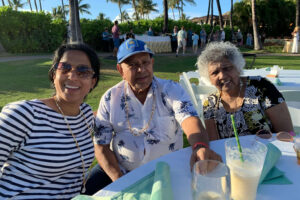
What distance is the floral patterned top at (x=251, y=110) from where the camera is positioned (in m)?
2.03

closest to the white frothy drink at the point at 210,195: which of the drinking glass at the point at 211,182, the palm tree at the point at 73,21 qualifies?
the drinking glass at the point at 211,182

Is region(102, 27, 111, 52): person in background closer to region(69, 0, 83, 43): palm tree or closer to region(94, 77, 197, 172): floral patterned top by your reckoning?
region(69, 0, 83, 43): palm tree

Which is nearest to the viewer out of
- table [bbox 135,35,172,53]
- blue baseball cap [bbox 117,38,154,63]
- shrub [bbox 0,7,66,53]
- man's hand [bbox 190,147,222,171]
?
man's hand [bbox 190,147,222,171]

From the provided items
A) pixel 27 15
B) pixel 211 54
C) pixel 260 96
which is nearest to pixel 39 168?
pixel 211 54

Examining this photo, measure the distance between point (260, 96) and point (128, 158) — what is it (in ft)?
4.10

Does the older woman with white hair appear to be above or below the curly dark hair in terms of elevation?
below

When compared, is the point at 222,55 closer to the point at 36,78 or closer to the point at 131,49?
the point at 131,49

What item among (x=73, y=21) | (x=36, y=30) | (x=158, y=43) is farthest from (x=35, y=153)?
(x=36, y=30)

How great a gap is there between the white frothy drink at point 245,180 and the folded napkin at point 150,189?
0.28m

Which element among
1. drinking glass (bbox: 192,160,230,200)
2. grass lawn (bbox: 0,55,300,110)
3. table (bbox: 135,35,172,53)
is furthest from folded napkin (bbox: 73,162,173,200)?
table (bbox: 135,35,172,53)

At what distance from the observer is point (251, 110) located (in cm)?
204

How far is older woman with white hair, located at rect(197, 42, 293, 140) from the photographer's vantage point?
2.02 m

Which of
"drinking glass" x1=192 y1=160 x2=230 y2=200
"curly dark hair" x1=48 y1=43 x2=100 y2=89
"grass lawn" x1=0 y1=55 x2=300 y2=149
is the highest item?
"curly dark hair" x1=48 y1=43 x2=100 y2=89

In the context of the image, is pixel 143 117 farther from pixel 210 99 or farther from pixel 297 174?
pixel 297 174
